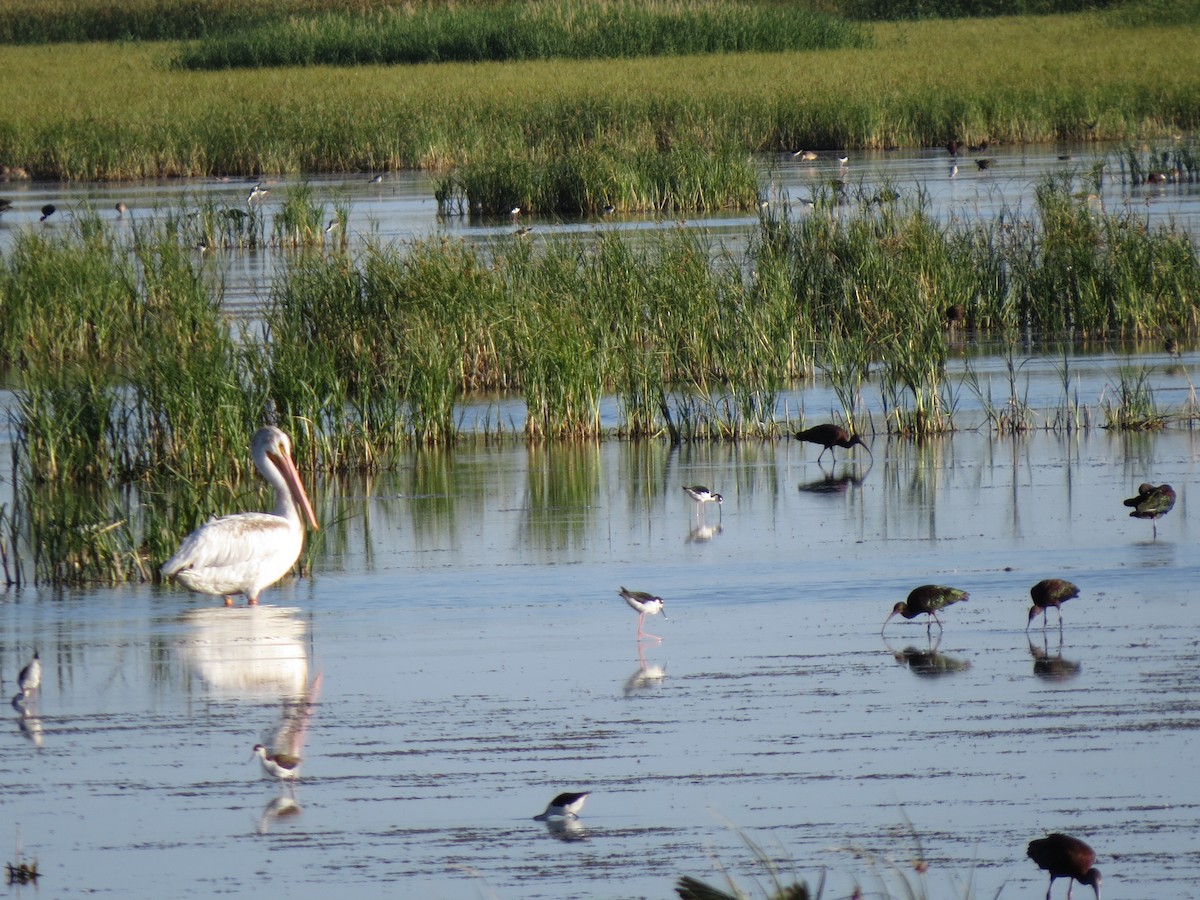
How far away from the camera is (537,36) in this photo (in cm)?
5412

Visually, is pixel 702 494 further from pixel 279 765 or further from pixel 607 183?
pixel 607 183

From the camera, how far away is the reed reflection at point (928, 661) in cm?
789

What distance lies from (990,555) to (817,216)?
8.29 m

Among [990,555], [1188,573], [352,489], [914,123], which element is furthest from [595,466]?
[914,123]

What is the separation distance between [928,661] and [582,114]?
2936cm

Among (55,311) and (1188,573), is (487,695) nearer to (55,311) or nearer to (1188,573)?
(1188,573)

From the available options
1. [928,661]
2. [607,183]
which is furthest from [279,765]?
[607,183]

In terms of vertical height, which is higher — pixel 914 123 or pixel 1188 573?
pixel 914 123

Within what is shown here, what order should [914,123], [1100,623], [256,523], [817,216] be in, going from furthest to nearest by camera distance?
[914,123]
[817,216]
[256,523]
[1100,623]

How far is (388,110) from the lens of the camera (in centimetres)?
3956

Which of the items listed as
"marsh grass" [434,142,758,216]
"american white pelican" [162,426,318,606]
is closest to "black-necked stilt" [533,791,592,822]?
"american white pelican" [162,426,318,606]

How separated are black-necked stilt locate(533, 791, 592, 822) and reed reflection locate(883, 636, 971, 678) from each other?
230 centimetres

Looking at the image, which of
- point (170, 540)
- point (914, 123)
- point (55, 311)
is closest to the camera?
point (170, 540)

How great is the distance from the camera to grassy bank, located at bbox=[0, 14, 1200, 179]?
36.1 metres
